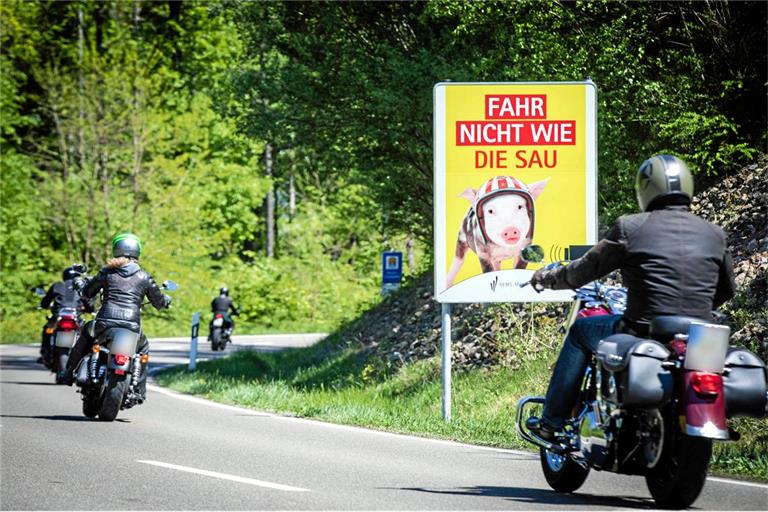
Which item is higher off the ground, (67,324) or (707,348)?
(707,348)

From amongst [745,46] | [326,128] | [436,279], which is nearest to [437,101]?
[436,279]

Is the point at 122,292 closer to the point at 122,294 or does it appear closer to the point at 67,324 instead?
the point at 122,294

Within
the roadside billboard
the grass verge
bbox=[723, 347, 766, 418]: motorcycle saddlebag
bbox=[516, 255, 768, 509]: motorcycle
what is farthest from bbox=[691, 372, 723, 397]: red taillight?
the roadside billboard

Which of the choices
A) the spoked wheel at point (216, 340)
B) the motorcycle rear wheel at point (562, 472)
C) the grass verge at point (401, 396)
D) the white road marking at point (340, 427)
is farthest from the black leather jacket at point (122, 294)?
the spoked wheel at point (216, 340)

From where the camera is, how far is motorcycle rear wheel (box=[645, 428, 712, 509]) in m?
6.40

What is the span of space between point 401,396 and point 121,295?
4.24 m

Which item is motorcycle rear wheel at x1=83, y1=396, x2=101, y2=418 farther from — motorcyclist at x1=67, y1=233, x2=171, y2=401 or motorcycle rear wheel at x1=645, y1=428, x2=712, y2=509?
motorcycle rear wheel at x1=645, y1=428, x2=712, y2=509

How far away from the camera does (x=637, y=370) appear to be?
6.47 meters

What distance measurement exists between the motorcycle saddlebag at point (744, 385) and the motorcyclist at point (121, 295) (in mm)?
7974

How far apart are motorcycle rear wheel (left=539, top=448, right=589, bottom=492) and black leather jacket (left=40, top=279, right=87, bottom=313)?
1238 centimetres

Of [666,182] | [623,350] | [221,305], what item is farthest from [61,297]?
[623,350]

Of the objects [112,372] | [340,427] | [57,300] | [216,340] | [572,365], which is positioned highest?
[572,365]

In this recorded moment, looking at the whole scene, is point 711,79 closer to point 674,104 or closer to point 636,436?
point 674,104

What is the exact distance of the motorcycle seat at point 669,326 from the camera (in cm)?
666
